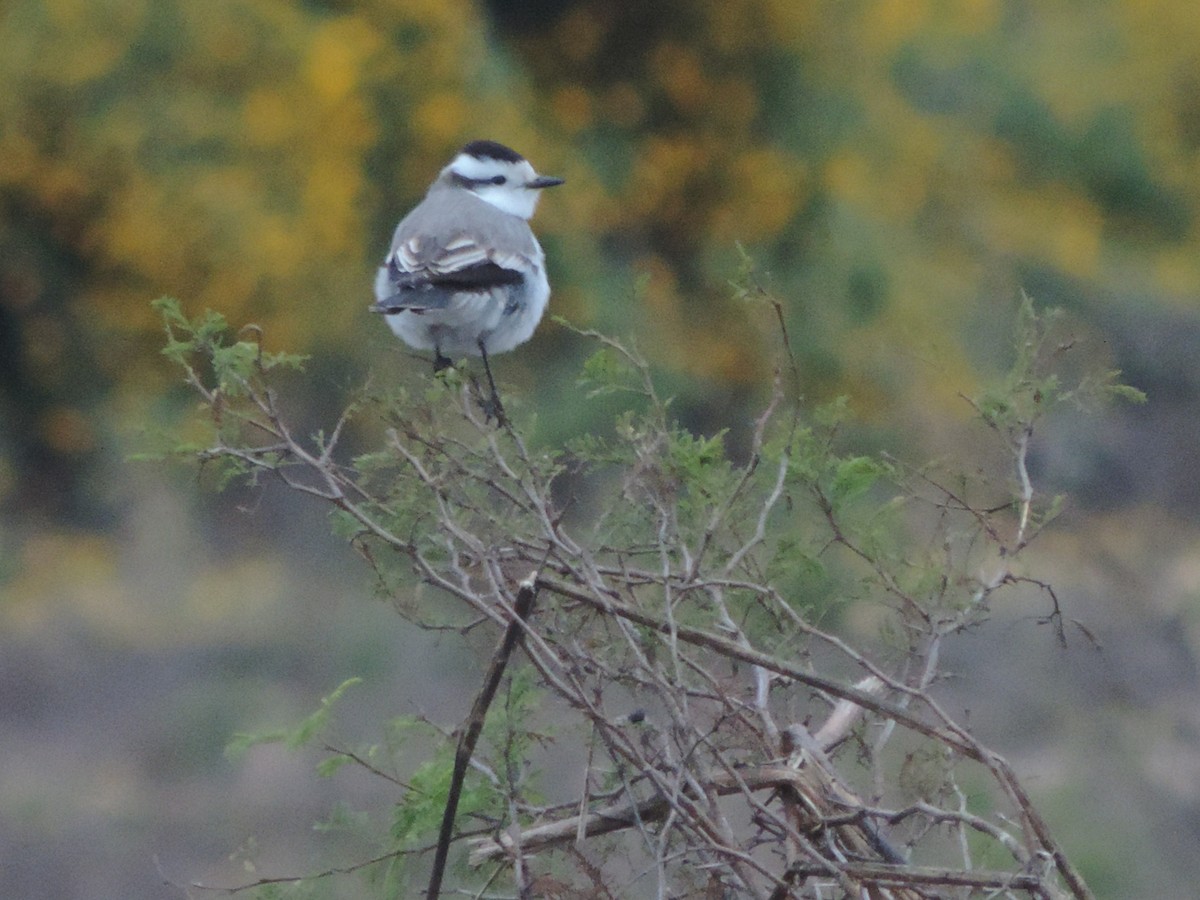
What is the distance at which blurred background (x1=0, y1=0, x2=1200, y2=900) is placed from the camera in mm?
7617

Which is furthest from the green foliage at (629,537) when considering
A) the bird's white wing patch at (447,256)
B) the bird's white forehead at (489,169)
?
the bird's white forehead at (489,169)

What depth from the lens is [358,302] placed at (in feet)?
33.6

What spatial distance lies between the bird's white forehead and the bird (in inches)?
19.8

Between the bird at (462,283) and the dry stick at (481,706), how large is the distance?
83.1 inches

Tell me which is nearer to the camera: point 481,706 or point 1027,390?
point 481,706

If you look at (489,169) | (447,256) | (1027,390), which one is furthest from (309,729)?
(489,169)

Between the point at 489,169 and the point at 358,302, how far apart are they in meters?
5.10

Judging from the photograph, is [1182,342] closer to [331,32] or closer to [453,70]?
[453,70]

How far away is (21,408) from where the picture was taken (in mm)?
10836

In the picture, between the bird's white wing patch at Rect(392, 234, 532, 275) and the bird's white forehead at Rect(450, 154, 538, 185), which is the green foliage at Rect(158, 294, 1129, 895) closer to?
the bird's white wing patch at Rect(392, 234, 532, 275)

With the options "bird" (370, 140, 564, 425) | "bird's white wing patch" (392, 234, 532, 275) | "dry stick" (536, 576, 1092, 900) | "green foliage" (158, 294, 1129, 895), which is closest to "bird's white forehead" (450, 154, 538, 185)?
"bird" (370, 140, 564, 425)

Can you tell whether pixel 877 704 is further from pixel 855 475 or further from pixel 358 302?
pixel 358 302

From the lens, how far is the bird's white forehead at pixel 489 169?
5.23 m

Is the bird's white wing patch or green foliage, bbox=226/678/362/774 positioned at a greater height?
Result: green foliage, bbox=226/678/362/774
